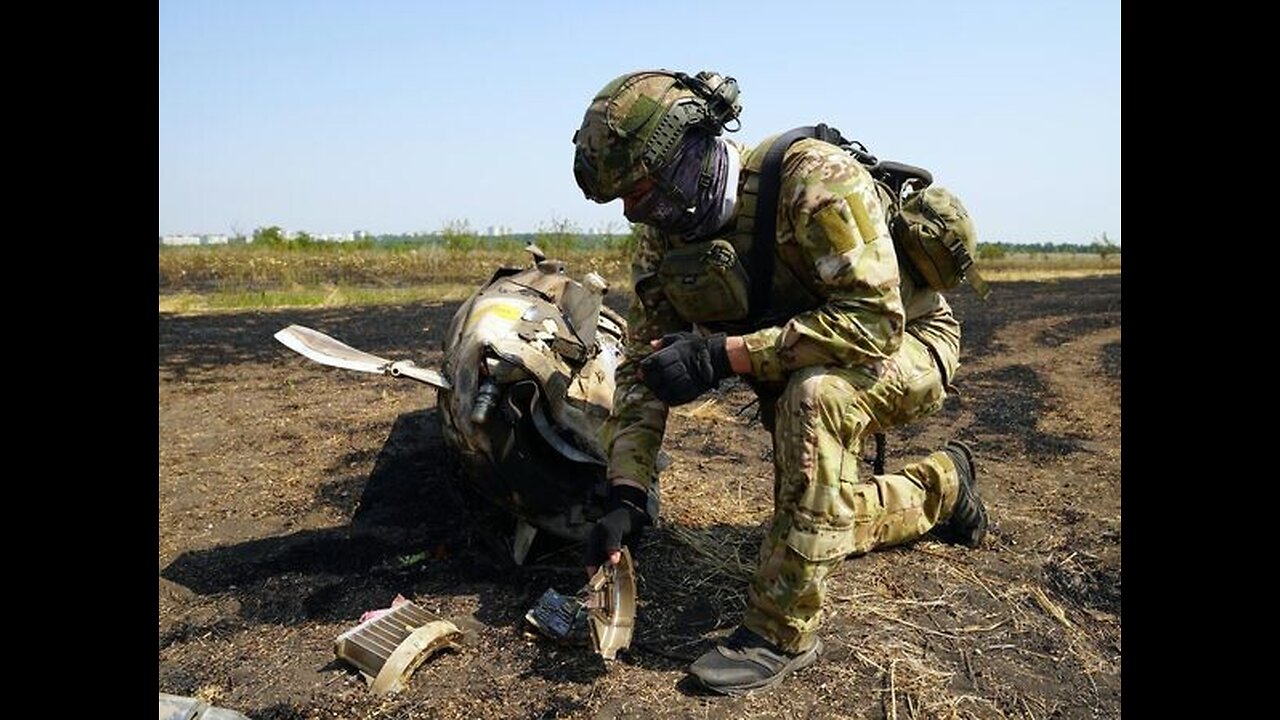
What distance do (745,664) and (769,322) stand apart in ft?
4.15

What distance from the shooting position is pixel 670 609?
12.1 feet

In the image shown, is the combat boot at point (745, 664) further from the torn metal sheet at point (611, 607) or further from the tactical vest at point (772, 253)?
the tactical vest at point (772, 253)

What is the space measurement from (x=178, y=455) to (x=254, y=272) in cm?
2181

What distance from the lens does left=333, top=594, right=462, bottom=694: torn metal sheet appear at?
3.18 m

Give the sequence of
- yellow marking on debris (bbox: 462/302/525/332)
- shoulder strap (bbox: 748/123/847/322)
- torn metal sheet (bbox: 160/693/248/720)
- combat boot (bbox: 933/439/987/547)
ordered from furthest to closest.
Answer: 1. yellow marking on debris (bbox: 462/302/525/332)
2. combat boot (bbox: 933/439/987/547)
3. shoulder strap (bbox: 748/123/847/322)
4. torn metal sheet (bbox: 160/693/248/720)

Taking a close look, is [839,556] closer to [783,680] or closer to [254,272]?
[783,680]

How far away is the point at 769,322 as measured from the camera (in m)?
3.48

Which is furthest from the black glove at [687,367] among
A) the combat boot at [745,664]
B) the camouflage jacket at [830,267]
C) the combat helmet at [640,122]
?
the combat boot at [745,664]

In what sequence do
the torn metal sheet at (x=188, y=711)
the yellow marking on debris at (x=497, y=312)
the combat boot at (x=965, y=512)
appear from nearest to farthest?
the torn metal sheet at (x=188, y=711)
the combat boot at (x=965, y=512)
the yellow marking on debris at (x=497, y=312)

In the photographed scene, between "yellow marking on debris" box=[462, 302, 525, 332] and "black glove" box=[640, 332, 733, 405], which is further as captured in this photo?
"yellow marking on debris" box=[462, 302, 525, 332]

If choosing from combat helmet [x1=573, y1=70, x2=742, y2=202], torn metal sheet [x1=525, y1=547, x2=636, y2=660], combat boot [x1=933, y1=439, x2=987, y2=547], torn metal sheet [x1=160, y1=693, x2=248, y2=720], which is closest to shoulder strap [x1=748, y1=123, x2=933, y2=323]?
combat helmet [x1=573, y1=70, x2=742, y2=202]

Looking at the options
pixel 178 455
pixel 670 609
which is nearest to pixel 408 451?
pixel 178 455

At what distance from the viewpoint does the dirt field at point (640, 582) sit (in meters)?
3.13

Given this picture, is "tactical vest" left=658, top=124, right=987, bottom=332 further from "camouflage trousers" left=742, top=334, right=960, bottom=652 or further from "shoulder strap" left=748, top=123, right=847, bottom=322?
"camouflage trousers" left=742, top=334, right=960, bottom=652
